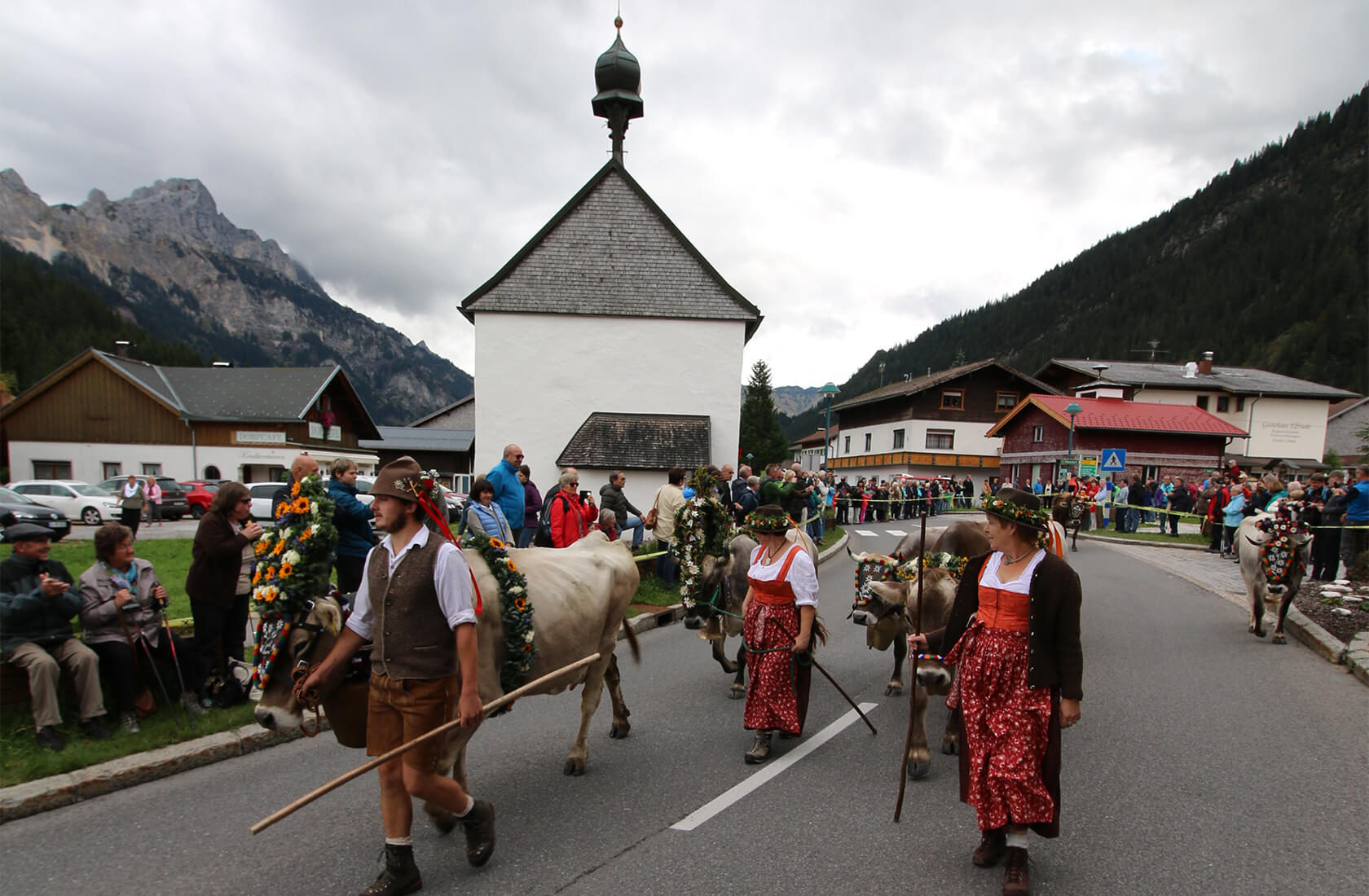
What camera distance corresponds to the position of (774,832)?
424 cm

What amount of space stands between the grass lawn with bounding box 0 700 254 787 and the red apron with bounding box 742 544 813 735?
3955mm

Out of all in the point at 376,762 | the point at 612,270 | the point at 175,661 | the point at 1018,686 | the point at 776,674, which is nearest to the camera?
the point at 376,762

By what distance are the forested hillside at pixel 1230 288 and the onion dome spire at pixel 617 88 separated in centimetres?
5825

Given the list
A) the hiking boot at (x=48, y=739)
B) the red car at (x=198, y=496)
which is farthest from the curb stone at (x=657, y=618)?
the red car at (x=198, y=496)

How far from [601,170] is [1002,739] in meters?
29.3

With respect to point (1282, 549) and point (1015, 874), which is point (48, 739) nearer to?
point (1015, 874)

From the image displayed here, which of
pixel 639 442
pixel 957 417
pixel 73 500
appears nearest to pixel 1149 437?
pixel 957 417

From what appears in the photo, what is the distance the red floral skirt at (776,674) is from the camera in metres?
5.41

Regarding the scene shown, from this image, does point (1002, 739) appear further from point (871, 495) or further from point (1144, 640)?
point (871, 495)

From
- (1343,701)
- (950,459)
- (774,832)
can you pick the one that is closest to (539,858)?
(774,832)

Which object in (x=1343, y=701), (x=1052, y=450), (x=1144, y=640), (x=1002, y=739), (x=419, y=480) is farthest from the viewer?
(x=1052, y=450)

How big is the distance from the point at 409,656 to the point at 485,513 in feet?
16.9

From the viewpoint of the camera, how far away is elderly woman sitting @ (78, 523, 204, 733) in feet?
18.0

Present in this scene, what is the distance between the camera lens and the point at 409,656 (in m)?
3.48
